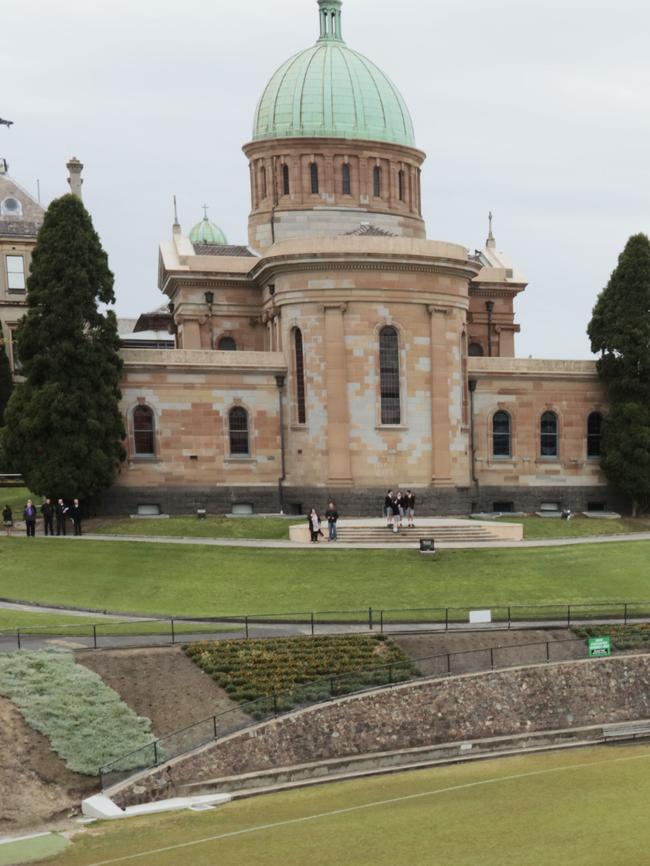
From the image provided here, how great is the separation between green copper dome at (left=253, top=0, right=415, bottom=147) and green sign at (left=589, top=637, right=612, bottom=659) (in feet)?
130

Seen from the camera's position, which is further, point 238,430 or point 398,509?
point 238,430

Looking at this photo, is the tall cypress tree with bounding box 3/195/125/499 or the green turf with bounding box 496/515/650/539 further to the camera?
the green turf with bounding box 496/515/650/539

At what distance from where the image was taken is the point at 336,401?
57.7m

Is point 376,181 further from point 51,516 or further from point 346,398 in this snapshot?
point 51,516

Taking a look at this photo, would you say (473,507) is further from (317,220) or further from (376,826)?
(376,826)

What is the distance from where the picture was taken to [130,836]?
25828 mm

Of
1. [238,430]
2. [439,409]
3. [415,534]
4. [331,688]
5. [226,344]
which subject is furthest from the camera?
[226,344]

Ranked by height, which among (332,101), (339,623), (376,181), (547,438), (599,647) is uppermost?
(332,101)

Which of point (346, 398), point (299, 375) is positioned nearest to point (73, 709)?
point (346, 398)

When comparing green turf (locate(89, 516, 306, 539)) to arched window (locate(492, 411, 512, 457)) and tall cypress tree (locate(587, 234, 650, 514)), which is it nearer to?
arched window (locate(492, 411, 512, 457))

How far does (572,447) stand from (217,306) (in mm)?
20678

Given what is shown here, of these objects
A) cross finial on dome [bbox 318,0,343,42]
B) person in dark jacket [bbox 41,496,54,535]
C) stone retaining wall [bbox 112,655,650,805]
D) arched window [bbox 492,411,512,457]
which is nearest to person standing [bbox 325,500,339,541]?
person in dark jacket [bbox 41,496,54,535]

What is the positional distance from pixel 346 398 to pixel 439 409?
4.72 m

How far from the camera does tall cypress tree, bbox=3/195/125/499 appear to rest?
5341 centimetres
